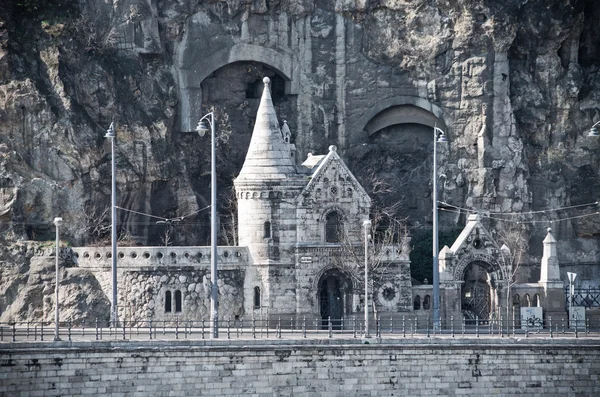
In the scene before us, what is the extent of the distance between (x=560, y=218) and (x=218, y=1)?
21175 millimetres

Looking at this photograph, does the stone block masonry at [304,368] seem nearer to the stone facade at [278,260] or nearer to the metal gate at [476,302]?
the stone facade at [278,260]

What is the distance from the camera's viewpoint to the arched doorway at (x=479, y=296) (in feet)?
341

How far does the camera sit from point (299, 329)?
330ft

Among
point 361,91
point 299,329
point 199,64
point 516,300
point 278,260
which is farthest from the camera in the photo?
point 361,91

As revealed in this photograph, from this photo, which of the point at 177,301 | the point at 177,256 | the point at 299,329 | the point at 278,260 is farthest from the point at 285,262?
the point at 177,301

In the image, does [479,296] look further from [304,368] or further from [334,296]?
[304,368]

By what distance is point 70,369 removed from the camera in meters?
90.1

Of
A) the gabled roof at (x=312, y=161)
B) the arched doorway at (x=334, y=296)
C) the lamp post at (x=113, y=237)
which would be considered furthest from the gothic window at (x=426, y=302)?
the lamp post at (x=113, y=237)

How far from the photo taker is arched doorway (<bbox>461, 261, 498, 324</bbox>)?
10394cm

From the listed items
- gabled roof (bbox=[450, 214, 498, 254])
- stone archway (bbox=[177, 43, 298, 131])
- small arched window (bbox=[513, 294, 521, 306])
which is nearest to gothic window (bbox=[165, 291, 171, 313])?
gabled roof (bbox=[450, 214, 498, 254])

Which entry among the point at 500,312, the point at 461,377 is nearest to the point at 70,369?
the point at 461,377

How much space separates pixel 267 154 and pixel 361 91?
50.8 feet

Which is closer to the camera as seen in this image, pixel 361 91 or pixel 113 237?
pixel 113 237

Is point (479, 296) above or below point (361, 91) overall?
below
